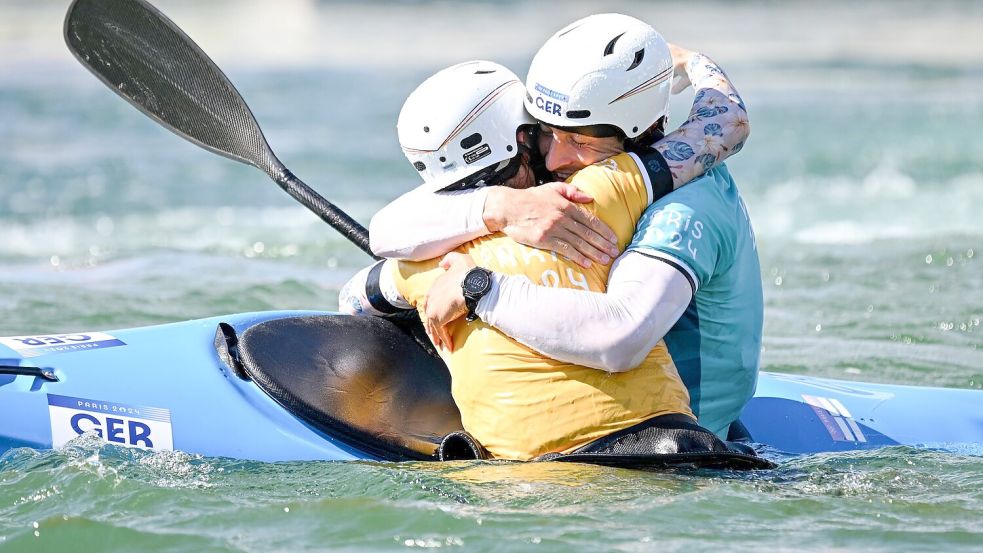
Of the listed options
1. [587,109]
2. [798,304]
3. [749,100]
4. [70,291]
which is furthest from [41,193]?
[587,109]

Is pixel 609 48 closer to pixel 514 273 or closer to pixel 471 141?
pixel 471 141

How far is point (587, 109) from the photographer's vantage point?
10.1ft

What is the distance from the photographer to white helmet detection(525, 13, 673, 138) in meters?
3.08

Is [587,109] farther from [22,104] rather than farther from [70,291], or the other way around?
[22,104]

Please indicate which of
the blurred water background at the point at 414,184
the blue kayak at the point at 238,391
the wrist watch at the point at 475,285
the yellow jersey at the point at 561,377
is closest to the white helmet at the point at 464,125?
the yellow jersey at the point at 561,377

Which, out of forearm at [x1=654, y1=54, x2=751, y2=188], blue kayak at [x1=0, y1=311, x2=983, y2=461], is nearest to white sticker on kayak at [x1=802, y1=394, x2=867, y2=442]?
blue kayak at [x1=0, y1=311, x2=983, y2=461]

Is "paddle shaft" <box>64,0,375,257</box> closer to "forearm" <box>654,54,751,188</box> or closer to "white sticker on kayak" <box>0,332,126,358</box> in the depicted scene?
"white sticker on kayak" <box>0,332,126,358</box>

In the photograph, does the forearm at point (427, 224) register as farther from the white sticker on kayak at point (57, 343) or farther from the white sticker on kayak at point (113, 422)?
the white sticker on kayak at point (57, 343)

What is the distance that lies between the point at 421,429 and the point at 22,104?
1244 centimetres

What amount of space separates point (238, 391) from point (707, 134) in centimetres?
140

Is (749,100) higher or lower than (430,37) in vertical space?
lower

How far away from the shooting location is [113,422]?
3.36 m

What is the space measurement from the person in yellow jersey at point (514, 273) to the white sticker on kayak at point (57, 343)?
962mm

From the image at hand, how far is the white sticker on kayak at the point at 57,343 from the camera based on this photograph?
349 centimetres
